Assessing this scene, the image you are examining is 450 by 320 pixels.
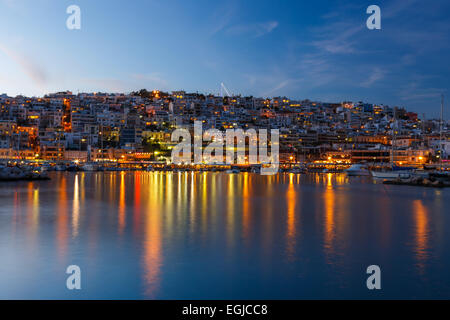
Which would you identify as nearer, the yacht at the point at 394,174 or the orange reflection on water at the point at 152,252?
the orange reflection on water at the point at 152,252

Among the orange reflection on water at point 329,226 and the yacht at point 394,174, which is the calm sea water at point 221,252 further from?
the yacht at point 394,174

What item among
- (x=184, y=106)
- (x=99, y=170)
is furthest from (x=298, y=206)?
(x=184, y=106)

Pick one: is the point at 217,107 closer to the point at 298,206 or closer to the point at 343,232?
the point at 298,206

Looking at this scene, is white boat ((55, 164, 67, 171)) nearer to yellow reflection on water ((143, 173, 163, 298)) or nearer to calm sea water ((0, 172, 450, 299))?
calm sea water ((0, 172, 450, 299))

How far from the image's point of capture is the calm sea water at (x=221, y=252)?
6465 millimetres

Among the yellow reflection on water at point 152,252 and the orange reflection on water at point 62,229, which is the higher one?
the orange reflection on water at point 62,229

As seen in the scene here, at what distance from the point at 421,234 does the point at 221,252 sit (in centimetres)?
532

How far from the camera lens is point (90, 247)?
30.0 feet

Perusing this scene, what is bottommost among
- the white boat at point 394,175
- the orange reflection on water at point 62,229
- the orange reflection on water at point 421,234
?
the orange reflection on water at point 421,234

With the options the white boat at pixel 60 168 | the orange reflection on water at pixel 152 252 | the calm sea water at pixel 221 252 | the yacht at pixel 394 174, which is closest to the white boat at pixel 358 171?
the yacht at pixel 394 174

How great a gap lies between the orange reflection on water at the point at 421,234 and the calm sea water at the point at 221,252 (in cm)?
3

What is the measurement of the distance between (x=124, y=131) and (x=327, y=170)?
3030 centimetres

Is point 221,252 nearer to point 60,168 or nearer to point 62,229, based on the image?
point 62,229

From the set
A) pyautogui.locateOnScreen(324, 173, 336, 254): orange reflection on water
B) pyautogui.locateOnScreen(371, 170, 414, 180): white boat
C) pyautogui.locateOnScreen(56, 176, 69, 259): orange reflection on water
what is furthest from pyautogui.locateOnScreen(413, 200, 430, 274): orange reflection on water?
pyautogui.locateOnScreen(371, 170, 414, 180): white boat
